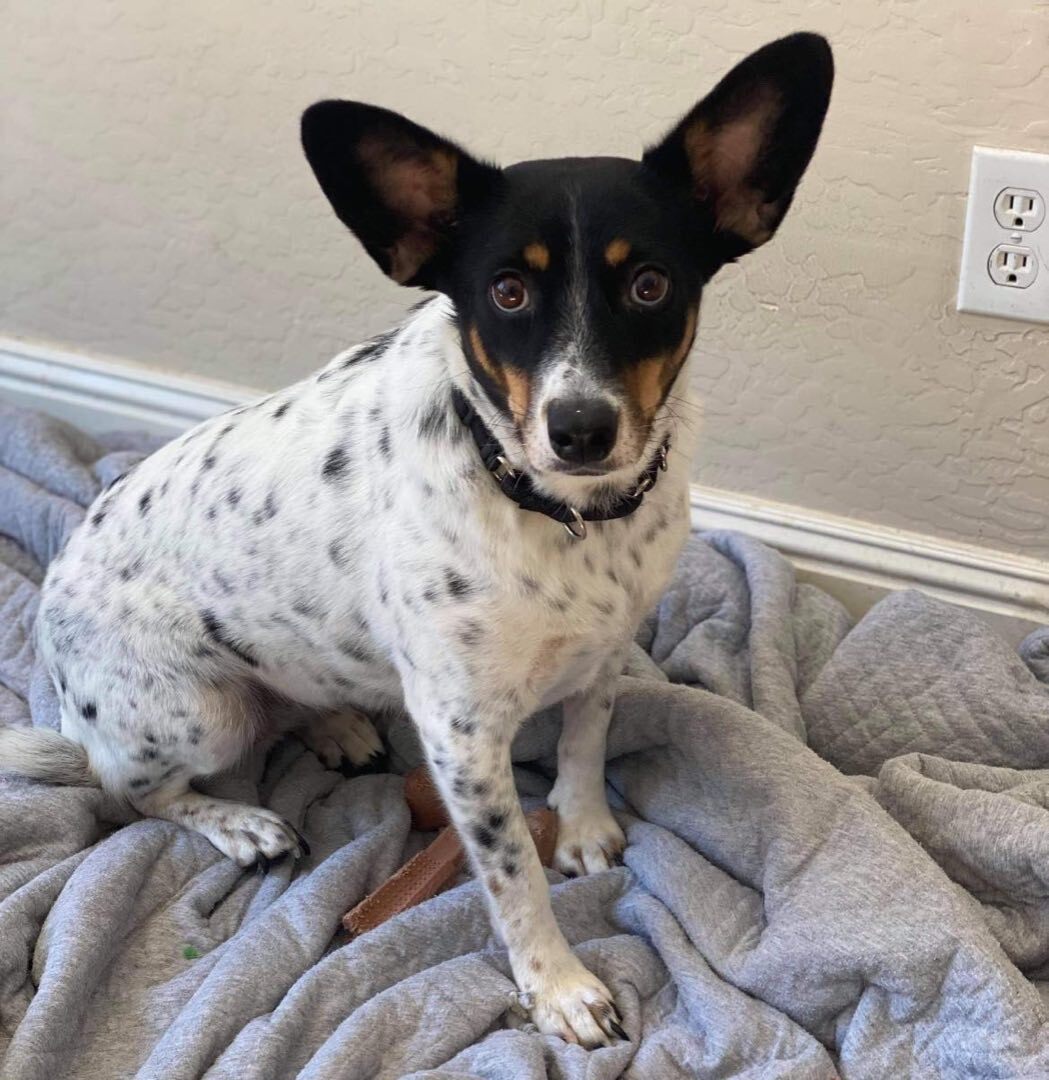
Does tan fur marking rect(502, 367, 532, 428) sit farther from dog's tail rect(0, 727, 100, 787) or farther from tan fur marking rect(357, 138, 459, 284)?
dog's tail rect(0, 727, 100, 787)

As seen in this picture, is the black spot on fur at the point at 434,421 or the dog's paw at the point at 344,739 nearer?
the black spot on fur at the point at 434,421

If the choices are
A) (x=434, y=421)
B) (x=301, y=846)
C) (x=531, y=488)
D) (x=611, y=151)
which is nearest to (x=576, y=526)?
(x=531, y=488)

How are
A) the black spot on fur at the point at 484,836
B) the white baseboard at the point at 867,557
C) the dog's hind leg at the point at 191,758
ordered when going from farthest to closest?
the white baseboard at the point at 867,557 → the dog's hind leg at the point at 191,758 → the black spot on fur at the point at 484,836

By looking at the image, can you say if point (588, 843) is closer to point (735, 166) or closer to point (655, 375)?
point (655, 375)

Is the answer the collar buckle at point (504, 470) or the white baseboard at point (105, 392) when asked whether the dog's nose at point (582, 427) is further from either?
the white baseboard at point (105, 392)

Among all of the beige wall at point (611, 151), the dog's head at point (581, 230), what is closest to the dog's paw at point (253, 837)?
the dog's head at point (581, 230)

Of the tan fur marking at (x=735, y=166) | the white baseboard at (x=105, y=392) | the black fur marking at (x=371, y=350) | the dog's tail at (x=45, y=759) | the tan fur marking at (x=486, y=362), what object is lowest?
the dog's tail at (x=45, y=759)

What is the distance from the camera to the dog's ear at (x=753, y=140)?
1.38m

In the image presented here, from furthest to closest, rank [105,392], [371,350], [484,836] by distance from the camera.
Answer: [105,392] → [371,350] → [484,836]

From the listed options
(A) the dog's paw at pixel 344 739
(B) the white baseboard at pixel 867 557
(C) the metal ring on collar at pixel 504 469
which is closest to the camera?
(C) the metal ring on collar at pixel 504 469

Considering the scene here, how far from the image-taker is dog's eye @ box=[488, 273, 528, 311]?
4.61ft

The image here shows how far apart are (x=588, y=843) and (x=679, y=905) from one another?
0.19m

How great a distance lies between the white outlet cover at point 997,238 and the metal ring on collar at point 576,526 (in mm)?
888

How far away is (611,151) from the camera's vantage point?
87.4 inches
